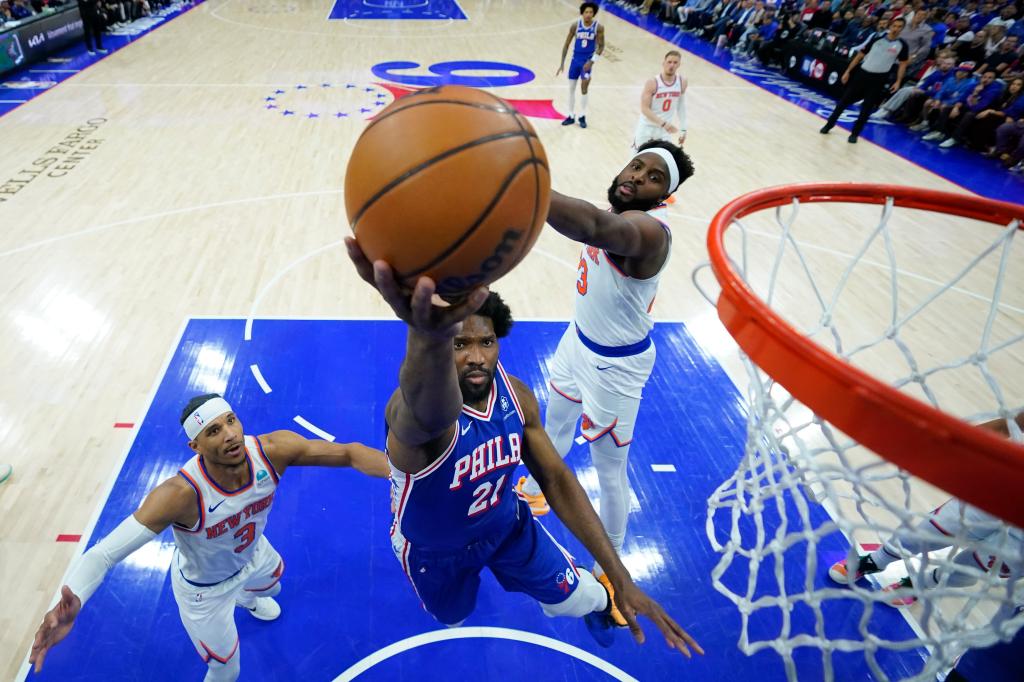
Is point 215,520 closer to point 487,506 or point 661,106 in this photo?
point 487,506

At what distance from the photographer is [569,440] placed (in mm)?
3465

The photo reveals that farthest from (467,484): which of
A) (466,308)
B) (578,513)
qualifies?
(466,308)

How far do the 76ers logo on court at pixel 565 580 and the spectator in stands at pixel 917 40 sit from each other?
464 inches

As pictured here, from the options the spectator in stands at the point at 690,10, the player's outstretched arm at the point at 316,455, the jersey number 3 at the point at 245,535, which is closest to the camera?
the jersey number 3 at the point at 245,535

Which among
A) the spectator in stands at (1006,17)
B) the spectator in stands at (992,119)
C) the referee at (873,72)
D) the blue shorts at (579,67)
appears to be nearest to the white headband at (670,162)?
the blue shorts at (579,67)

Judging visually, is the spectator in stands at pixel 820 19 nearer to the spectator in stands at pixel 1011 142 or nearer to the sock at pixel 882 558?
the spectator in stands at pixel 1011 142

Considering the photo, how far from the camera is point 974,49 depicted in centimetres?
1127

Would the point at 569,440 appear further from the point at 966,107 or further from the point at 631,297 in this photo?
the point at 966,107

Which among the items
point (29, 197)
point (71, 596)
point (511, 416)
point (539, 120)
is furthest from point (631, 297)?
point (539, 120)

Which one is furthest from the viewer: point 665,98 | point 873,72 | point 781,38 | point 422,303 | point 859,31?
point 781,38

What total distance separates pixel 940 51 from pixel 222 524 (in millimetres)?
14536

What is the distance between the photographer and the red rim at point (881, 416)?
1152 millimetres

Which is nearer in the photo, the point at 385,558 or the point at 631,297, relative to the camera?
the point at 631,297

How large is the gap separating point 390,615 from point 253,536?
0.86 meters
